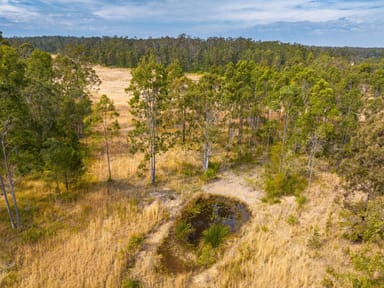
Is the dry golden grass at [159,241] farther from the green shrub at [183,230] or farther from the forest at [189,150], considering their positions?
the green shrub at [183,230]

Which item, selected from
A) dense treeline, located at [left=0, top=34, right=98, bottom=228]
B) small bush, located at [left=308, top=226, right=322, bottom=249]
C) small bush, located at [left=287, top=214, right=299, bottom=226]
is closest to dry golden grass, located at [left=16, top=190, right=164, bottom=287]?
dense treeline, located at [left=0, top=34, right=98, bottom=228]

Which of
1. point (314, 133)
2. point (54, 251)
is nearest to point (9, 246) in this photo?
point (54, 251)

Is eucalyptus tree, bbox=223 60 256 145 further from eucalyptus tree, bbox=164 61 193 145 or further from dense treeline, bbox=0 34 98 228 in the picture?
dense treeline, bbox=0 34 98 228

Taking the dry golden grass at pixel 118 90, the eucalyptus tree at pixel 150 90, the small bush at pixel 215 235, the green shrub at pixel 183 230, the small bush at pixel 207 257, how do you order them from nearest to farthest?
1. the small bush at pixel 207 257
2. the small bush at pixel 215 235
3. the green shrub at pixel 183 230
4. the eucalyptus tree at pixel 150 90
5. the dry golden grass at pixel 118 90

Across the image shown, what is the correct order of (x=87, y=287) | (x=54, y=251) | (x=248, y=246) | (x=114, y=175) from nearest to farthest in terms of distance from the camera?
(x=87, y=287) → (x=54, y=251) → (x=248, y=246) → (x=114, y=175)

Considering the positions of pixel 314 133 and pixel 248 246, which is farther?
pixel 314 133

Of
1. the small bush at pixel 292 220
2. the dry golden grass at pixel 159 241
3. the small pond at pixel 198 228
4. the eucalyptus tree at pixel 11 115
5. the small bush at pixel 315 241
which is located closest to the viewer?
Result: the dry golden grass at pixel 159 241

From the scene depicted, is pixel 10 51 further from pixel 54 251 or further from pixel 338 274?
pixel 338 274

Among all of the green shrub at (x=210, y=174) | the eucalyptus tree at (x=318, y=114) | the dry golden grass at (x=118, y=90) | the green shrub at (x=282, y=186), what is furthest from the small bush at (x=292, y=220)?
the dry golden grass at (x=118, y=90)
